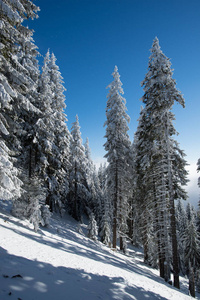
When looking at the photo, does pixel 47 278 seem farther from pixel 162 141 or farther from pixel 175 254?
pixel 162 141

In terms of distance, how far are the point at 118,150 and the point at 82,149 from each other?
10496 mm

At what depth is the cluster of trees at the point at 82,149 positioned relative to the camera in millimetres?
9891

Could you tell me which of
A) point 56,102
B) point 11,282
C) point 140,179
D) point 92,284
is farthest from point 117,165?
point 11,282

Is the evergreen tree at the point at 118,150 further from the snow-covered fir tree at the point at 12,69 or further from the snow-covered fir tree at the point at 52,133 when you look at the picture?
the snow-covered fir tree at the point at 12,69

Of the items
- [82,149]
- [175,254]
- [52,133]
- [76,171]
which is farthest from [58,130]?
[175,254]

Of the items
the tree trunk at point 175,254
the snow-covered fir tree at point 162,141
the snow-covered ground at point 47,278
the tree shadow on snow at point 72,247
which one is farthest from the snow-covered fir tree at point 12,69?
the tree trunk at point 175,254

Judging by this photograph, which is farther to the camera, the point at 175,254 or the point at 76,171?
the point at 76,171

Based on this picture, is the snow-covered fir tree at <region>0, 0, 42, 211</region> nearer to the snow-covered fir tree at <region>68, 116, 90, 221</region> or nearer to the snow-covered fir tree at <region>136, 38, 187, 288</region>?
the snow-covered fir tree at <region>136, 38, 187, 288</region>

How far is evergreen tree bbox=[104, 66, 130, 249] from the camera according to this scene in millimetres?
19812

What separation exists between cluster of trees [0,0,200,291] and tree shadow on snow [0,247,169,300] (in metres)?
3.58

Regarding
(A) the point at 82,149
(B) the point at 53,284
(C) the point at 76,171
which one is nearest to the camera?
(B) the point at 53,284

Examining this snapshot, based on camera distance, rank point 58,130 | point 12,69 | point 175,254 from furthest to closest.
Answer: point 58,130
point 175,254
point 12,69

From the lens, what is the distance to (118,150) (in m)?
20.1

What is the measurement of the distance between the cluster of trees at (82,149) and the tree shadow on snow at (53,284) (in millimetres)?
3575
